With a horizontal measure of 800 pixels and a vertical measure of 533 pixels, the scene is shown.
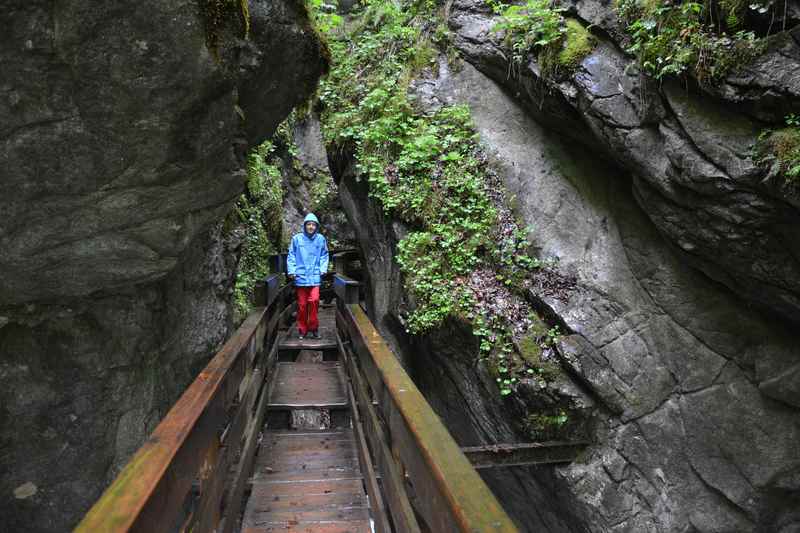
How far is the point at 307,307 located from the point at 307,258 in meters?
0.92

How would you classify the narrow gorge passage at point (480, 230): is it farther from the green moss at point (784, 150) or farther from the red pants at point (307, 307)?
the red pants at point (307, 307)

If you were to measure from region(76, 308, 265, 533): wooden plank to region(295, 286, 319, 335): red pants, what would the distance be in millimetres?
5165

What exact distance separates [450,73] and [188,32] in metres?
7.56

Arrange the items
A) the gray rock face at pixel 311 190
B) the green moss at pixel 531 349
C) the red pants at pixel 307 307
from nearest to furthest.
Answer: the green moss at pixel 531 349 < the red pants at pixel 307 307 < the gray rock face at pixel 311 190

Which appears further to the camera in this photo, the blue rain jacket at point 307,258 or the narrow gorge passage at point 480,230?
the blue rain jacket at point 307,258

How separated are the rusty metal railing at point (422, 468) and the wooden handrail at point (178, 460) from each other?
1.00 m

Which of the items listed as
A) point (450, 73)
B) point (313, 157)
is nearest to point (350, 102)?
point (450, 73)

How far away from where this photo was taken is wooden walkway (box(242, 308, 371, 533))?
363 centimetres

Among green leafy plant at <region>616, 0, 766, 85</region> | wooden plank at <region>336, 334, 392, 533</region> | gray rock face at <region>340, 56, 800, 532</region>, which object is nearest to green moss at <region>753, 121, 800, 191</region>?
gray rock face at <region>340, 56, 800, 532</region>

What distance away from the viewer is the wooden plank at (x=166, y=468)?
1499 mm

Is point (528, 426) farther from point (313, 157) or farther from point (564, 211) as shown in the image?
point (313, 157)

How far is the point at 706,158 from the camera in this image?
526 cm

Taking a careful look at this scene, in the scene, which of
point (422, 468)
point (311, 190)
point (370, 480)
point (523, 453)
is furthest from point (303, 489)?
point (311, 190)

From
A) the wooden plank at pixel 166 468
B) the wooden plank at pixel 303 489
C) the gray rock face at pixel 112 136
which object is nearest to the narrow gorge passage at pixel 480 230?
the gray rock face at pixel 112 136
